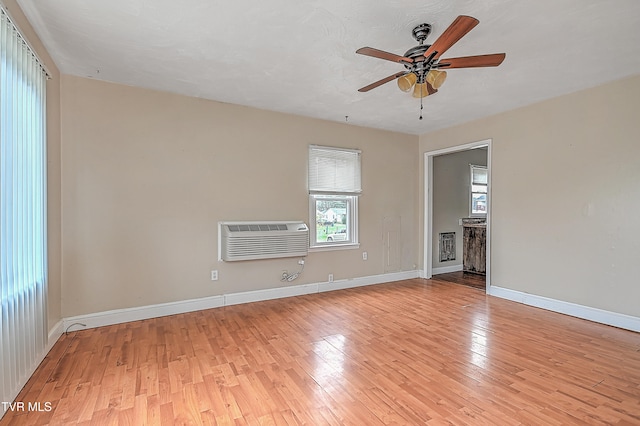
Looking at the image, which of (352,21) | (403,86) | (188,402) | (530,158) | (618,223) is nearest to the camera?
(188,402)

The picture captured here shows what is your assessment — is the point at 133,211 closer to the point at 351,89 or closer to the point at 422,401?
the point at 351,89

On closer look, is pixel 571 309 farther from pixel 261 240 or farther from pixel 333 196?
pixel 261 240

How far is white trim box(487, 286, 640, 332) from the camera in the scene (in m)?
3.17

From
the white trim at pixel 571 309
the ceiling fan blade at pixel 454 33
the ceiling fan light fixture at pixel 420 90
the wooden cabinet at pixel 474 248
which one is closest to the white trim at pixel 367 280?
the wooden cabinet at pixel 474 248

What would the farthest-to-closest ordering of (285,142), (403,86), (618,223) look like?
(285,142) → (618,223) → (403,86)

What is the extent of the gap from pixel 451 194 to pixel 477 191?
0.78 metres

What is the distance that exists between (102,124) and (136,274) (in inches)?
65.9

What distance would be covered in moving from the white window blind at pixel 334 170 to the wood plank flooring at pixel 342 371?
1920mm

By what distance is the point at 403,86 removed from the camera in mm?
2521

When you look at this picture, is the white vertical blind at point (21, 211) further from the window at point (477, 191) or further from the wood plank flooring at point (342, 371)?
the window at point (477, 191)

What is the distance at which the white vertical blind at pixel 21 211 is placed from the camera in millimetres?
1846

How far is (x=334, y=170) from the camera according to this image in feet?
15.7

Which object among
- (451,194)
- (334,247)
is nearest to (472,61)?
(334,247)

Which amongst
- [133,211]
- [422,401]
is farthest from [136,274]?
[422,401]
